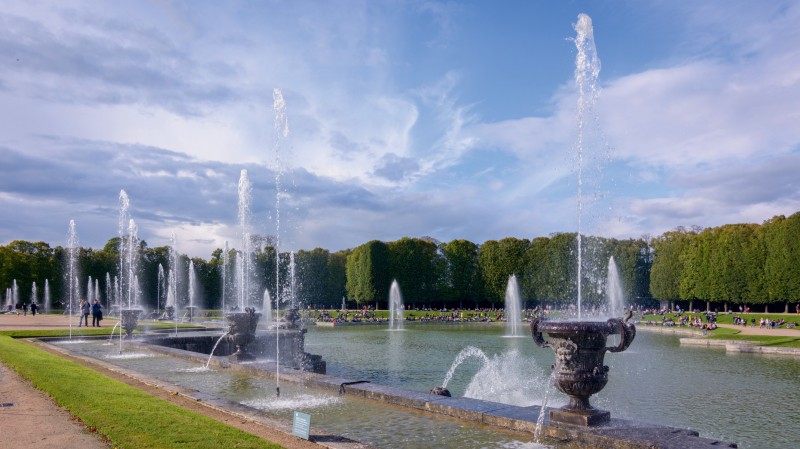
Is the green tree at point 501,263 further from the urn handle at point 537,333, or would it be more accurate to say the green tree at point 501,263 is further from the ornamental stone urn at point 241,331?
the urn handle at point 537,333

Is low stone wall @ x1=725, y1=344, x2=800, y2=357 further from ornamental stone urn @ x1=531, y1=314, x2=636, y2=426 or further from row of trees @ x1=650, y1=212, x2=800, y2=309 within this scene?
row of trees @ x1=650, y1=212, x2=800, y2=309

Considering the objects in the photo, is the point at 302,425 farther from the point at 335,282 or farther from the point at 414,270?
the point at 335,282

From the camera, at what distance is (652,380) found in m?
16.9

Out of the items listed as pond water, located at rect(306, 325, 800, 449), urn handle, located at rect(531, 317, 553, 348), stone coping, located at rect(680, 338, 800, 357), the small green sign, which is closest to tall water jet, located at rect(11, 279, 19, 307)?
pond water, located at rect(306, 325, 800, 449)

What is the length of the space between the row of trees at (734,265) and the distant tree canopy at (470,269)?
0.10 meters

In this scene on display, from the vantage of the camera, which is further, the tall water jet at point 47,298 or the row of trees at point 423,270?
the tall water jet at point 47,298

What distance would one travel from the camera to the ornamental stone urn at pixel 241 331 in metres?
16.3

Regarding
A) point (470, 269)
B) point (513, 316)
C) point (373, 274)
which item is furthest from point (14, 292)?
point (513, 316)

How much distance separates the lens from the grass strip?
23.4 feet

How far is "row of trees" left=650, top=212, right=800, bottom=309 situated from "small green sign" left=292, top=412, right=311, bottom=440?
177 ft

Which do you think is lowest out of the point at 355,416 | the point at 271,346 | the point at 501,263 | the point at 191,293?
the point at 191,293

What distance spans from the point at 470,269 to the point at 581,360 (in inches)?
2541

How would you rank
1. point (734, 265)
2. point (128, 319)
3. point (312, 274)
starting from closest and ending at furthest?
point (128, 319)
point (734, 265)
point (312, 274)

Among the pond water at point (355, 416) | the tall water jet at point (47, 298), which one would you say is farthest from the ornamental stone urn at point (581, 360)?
the tall water jet at point (47, 298)
